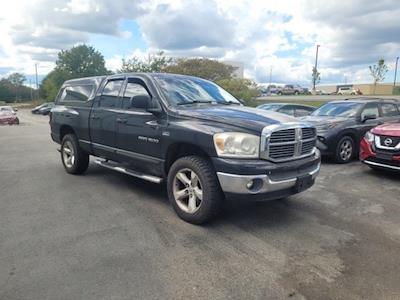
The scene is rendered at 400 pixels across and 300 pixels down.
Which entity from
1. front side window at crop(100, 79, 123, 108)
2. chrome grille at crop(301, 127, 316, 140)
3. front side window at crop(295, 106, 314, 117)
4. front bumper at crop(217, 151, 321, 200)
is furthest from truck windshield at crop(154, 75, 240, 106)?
front side window at crop(295, 106, 314, 117)

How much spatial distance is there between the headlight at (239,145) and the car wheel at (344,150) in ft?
16.7

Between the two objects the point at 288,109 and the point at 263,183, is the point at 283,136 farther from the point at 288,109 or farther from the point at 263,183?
the point at 288,109

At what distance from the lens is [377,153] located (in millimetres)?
Answer: 6996

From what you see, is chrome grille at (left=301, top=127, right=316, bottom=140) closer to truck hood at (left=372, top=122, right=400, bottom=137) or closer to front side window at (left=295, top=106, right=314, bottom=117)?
truck hood at (left=372, top=122, right=400, bottom=137)

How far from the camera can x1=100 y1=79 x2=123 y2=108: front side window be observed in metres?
6.08

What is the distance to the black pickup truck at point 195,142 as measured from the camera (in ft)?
13.7

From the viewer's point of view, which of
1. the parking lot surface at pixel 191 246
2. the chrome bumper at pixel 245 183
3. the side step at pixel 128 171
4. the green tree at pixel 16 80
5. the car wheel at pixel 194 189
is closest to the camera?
the parking lot surface at pixel 191 246

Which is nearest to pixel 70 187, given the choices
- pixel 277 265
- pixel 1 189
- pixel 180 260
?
pixel 1 189

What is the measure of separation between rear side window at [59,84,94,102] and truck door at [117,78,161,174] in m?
1.22

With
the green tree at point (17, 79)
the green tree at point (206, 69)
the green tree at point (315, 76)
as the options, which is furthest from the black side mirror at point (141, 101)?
the green tree at point (17, 79)

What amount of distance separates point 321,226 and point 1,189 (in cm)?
517

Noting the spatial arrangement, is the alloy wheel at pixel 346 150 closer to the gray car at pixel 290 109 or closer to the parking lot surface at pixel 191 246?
the parking lot surface at pixel 191 246

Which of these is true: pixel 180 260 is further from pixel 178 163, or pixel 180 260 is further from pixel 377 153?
pixel 377 153

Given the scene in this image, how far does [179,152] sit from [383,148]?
163 inches
